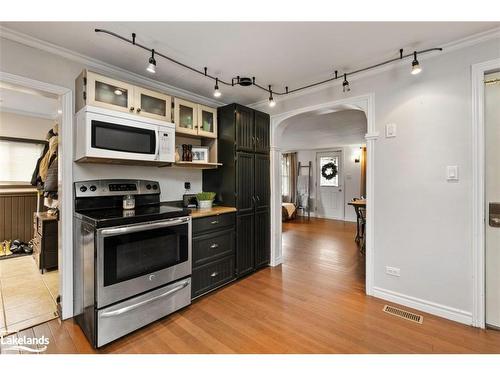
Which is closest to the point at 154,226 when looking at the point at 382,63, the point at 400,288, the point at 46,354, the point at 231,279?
the point at 46,354

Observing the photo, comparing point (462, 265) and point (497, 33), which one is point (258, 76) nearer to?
point (497, 33)

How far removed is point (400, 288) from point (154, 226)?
255 cm

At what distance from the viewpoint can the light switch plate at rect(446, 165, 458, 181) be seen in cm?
207

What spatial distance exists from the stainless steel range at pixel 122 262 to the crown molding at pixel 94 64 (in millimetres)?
1156

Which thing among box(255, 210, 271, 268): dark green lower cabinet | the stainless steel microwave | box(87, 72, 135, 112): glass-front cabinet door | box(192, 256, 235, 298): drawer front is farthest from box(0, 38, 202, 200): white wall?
box(255, 210, 271, 268): dark green lower cabinet

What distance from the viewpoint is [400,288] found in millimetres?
2395

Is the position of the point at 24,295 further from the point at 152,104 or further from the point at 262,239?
the point at 262,239

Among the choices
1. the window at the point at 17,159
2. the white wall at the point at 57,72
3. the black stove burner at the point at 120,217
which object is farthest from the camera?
the window at the point at 17,159

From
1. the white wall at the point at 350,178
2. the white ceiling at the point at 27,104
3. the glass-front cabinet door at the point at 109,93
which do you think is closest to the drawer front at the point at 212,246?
the glass-front cabinet door at the point at 109,93

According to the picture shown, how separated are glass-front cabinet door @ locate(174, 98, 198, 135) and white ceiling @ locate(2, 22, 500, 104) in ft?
1.10

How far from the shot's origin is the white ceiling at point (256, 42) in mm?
1795

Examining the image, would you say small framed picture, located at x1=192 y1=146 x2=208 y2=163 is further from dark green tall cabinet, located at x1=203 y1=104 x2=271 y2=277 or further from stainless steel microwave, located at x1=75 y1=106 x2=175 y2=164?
stainless steel microwave, located at x1=75 y1=106 x2=175 y2=164

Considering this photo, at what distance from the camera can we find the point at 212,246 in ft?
8.76

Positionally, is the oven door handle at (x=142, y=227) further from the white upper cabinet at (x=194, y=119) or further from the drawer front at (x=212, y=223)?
the white upper cabinet at (x=194, y=119)
